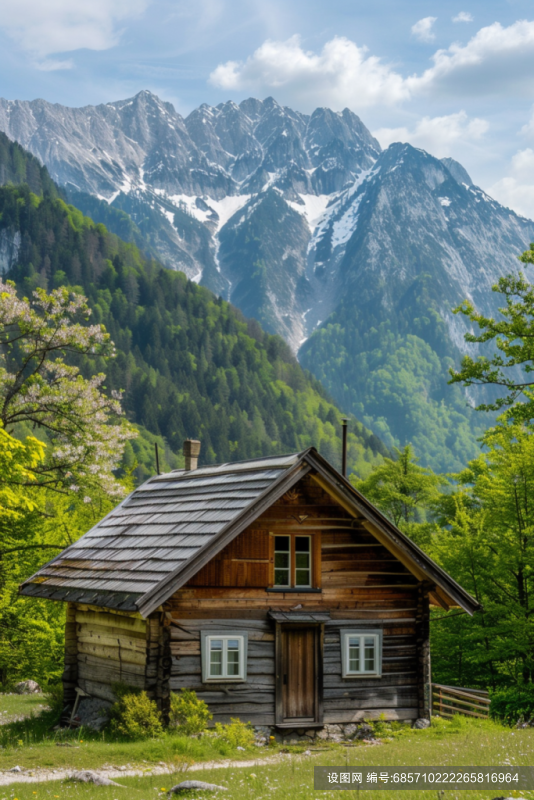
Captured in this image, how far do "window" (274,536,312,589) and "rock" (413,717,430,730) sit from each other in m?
4.40

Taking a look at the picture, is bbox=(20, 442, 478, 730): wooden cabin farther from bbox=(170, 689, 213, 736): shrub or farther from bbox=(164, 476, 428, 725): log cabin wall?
bbox=(170, 689, 213, 736): shrub

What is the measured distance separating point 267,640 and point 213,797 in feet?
25.8

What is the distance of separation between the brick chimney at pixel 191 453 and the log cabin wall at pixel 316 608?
5.85m

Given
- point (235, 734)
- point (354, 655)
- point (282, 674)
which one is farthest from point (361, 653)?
point (235, 734)

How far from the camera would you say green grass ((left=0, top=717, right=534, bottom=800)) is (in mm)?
11273

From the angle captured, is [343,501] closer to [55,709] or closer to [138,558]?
[138,558]

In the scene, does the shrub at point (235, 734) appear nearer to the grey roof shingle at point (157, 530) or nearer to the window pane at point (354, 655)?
the window pane at point (354, 655)

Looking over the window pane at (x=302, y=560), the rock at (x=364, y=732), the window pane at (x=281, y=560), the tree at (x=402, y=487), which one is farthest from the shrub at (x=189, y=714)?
the tree at (x=402, y=487)

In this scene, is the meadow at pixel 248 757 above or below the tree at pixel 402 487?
below

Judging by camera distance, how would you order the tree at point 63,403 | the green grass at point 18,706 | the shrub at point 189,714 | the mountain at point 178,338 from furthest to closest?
the mountain at point 178,338
the tree at point 63,403
the green grass at point 18,706
the shrub at point 189,714

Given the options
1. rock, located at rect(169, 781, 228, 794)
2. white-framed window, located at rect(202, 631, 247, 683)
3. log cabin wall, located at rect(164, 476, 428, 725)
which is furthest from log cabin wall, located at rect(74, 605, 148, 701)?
rock, located at rect(169, 781, 228, 794)

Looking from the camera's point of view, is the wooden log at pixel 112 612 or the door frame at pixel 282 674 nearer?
the wooden log at pixel 112 612

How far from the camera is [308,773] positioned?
13445mm

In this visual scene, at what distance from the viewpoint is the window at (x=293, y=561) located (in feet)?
64.9
